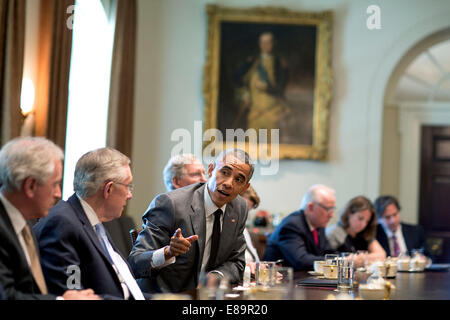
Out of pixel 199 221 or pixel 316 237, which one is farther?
pixel 316 237

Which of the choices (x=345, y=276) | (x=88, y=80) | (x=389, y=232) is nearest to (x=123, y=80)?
(x=88, y=80)

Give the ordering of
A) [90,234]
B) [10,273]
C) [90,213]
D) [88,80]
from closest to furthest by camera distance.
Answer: [10,273], [90,234], [90,213], [88,80]

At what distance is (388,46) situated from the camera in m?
9.33

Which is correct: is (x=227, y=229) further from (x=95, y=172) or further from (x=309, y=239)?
(x=309, y=239)

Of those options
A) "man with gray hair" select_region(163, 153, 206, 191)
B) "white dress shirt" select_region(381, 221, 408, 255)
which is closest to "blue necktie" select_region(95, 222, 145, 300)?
"man with gray hair" select_region(163, 153, 206, 191)

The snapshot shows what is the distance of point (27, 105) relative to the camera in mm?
4961

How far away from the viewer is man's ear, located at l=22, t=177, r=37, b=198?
2256 mm

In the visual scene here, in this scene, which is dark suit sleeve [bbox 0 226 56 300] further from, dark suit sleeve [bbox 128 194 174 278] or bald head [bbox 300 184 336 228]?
bald head [bbox 300 184 336 228]

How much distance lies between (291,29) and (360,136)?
1.93 metres

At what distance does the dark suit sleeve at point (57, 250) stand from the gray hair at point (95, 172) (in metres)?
0.23

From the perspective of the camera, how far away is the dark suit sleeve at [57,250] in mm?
2504

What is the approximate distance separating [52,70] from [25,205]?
318cm
